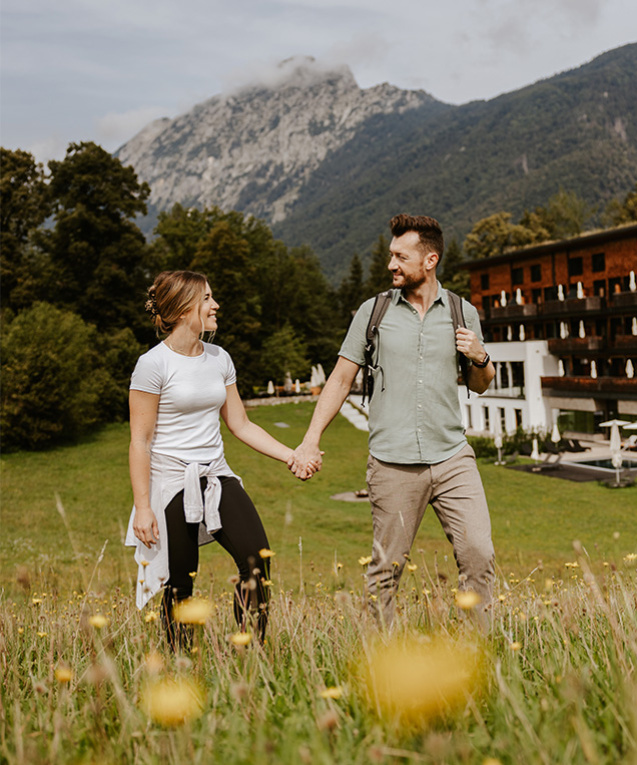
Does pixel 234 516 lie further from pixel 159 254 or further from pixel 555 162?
pixel 555 162

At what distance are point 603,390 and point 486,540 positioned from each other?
38157mm

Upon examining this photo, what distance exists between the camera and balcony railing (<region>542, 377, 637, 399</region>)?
3806cm

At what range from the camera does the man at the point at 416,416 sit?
4.05 meters

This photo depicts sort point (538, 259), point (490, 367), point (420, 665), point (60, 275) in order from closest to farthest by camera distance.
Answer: point (420, 665), point (490, 367), point (60, 275), point (538, 259)

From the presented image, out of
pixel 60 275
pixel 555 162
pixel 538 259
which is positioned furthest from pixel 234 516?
pixel 555 162

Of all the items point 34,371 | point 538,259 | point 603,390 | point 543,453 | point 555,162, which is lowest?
point 543,453

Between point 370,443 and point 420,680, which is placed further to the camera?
point 370,443

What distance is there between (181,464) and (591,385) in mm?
38968

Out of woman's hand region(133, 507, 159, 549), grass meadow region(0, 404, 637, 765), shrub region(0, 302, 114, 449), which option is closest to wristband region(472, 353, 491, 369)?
grass meadow region(0, 404, 637, 765)

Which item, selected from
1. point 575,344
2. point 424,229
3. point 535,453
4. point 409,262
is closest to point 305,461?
point 409,262

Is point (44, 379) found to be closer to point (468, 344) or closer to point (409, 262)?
point (409, 262)

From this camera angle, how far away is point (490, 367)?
4395 mm

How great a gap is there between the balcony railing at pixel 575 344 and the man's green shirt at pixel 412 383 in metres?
38.8

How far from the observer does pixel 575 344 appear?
41.7 metres
